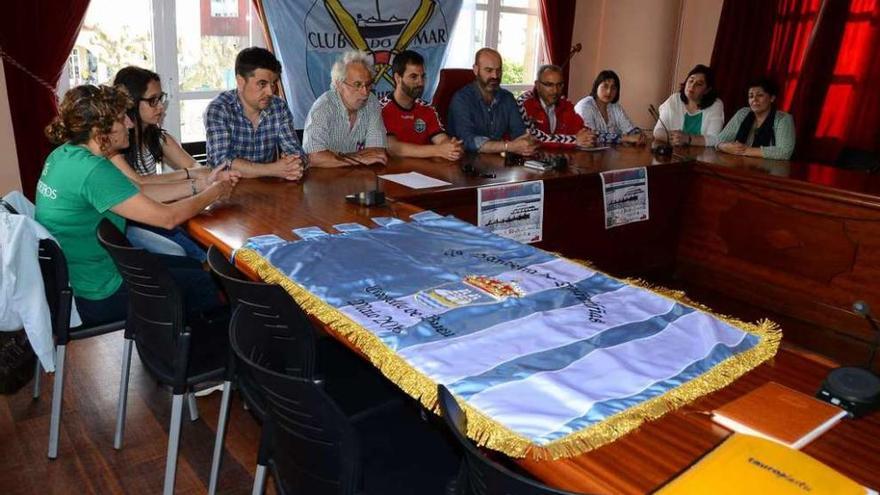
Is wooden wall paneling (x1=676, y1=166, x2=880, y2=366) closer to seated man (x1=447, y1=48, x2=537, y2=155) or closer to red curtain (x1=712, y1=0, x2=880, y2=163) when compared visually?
seated man (x1=447, y1=48, x2=537, y2=155)

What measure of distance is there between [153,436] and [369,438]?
3.39 ft

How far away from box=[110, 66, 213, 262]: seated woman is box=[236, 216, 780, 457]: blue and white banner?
627mm

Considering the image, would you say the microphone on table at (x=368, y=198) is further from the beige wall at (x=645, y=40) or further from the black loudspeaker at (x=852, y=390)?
the beige wall at (x=645, y=40)

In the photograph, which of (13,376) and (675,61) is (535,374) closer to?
(13,376)

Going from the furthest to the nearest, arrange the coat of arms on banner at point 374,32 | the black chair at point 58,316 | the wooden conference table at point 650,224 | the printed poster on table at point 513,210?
the coat of arms on banner at point 374,32 → the printed poster on table at point 513,210 → the black chair at point 58,316 → the wooden conference table at point 650,224

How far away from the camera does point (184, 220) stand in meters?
1.93

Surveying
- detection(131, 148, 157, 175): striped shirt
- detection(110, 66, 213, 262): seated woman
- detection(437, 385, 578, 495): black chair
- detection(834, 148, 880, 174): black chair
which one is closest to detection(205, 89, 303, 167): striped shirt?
detection(110, 66, 213, 262): seated woman

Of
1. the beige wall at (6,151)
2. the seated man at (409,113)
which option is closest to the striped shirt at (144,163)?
the seated man at (409,113)

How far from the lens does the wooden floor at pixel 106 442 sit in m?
1.85

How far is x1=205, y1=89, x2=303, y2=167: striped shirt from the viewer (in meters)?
2.52

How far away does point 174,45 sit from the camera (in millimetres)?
3893

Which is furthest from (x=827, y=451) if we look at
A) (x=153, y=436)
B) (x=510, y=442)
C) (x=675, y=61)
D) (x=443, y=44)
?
(x=675, y=61)

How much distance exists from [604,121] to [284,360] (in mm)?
3097

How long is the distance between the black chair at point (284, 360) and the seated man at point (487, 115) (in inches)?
74.4
